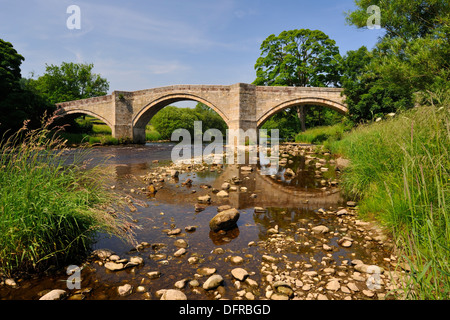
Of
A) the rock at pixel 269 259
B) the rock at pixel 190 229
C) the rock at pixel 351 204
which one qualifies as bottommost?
the rock at pixel 269 259

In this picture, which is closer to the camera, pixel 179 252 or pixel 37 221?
pixel 37 221

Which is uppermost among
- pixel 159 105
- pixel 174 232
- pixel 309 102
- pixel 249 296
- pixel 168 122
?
pixel 159 105

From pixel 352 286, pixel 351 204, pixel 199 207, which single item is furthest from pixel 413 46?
pixel 352 286

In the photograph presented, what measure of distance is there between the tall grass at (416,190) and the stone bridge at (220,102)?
628 inches

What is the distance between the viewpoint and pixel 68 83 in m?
40.5

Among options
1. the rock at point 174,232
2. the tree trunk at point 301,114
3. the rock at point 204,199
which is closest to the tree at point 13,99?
the rock at point 204,199

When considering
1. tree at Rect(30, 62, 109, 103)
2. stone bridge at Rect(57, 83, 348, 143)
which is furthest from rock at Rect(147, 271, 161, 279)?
tree at Rect(30, 62, 109, 103)

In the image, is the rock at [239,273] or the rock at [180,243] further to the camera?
the rock at [180,243]

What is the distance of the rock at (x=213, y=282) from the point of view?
2.32 metres

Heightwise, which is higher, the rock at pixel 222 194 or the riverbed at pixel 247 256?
the rock at pixel 222 194

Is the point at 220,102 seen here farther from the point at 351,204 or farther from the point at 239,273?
the point at 239,273

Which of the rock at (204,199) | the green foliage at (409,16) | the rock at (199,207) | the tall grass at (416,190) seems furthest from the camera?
the green foliage at (409,16)

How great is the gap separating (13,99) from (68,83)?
27170mm

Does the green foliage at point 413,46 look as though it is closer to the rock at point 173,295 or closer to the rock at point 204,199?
the rock at point 204,199
